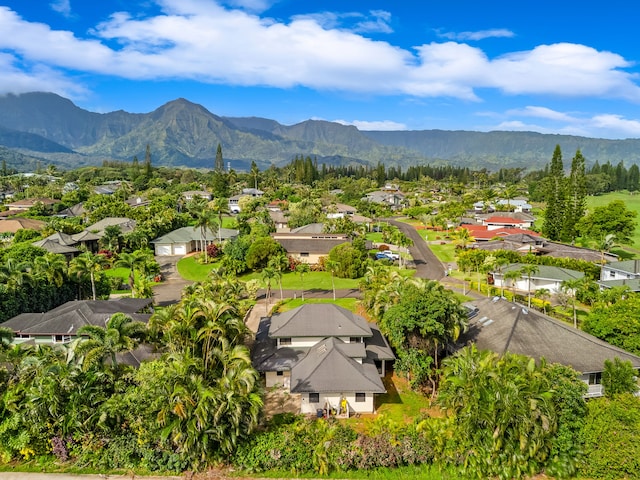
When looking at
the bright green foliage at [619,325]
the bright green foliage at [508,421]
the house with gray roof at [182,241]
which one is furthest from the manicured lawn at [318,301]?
the house with gray roof at [182,241]

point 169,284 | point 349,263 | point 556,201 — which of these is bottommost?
point 169,284

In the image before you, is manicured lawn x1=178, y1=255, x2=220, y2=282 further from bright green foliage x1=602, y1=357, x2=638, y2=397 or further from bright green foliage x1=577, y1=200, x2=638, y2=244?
bright green foliage x1=577, y1=200, x2=638, y2=244

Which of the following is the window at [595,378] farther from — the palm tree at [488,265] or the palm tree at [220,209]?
the palm tree at [220,209]

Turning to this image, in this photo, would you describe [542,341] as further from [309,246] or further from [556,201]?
[556,201]

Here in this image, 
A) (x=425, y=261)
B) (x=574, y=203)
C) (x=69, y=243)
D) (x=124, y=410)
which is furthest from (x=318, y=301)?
(x=574, y=203)

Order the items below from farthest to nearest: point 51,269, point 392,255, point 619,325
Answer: point 392,255, point 51,269, point 619,325

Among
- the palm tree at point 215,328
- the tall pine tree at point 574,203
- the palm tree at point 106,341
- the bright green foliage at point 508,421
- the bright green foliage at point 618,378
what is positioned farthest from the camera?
the tall pine tree at point 574,203

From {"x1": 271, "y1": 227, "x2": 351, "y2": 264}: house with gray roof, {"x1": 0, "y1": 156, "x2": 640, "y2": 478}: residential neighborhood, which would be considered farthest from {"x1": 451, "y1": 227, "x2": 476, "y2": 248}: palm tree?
{"x1": 271, "y1": 227, "x2": 351, "y2": 264}: house with gray roof
